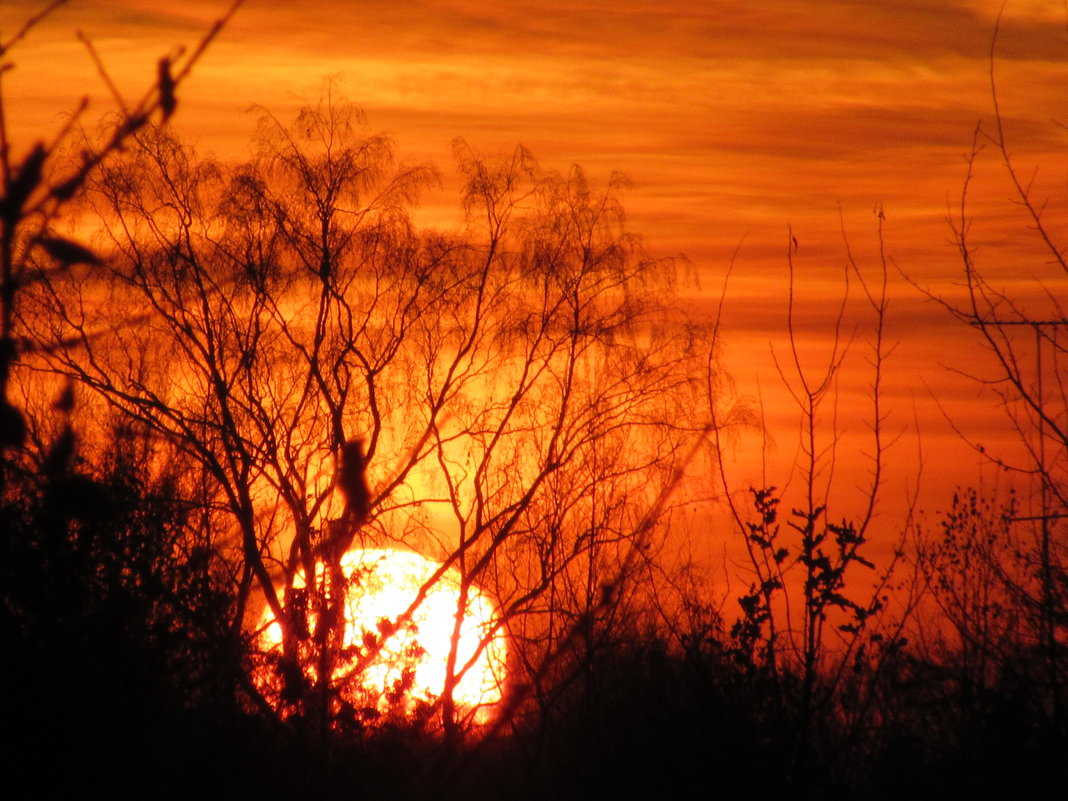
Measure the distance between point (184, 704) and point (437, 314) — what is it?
18187mm

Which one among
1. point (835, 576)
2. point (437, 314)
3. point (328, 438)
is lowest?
point (835, 576)

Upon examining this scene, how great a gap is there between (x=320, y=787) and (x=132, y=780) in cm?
240

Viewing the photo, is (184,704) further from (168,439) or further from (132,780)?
(168,439)

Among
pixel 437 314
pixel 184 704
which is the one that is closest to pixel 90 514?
pixel 184 704

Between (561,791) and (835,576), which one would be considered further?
(561,791)

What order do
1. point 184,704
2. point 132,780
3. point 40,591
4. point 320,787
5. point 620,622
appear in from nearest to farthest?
point 40,591
point 132,780
point 184,704
point 320,787
point 620,622

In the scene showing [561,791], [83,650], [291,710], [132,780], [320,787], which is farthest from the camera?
[561,791]

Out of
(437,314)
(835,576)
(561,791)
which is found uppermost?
(437,314)

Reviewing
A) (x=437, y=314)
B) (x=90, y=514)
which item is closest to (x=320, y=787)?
(x=90, y=514)

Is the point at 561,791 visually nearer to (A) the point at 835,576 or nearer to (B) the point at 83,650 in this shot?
(A) the point at 835,576

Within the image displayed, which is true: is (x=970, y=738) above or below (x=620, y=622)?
below

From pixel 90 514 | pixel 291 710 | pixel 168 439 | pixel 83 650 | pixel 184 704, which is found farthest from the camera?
pixel 291 710

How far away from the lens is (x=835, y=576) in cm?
793

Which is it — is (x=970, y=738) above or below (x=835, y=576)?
below
